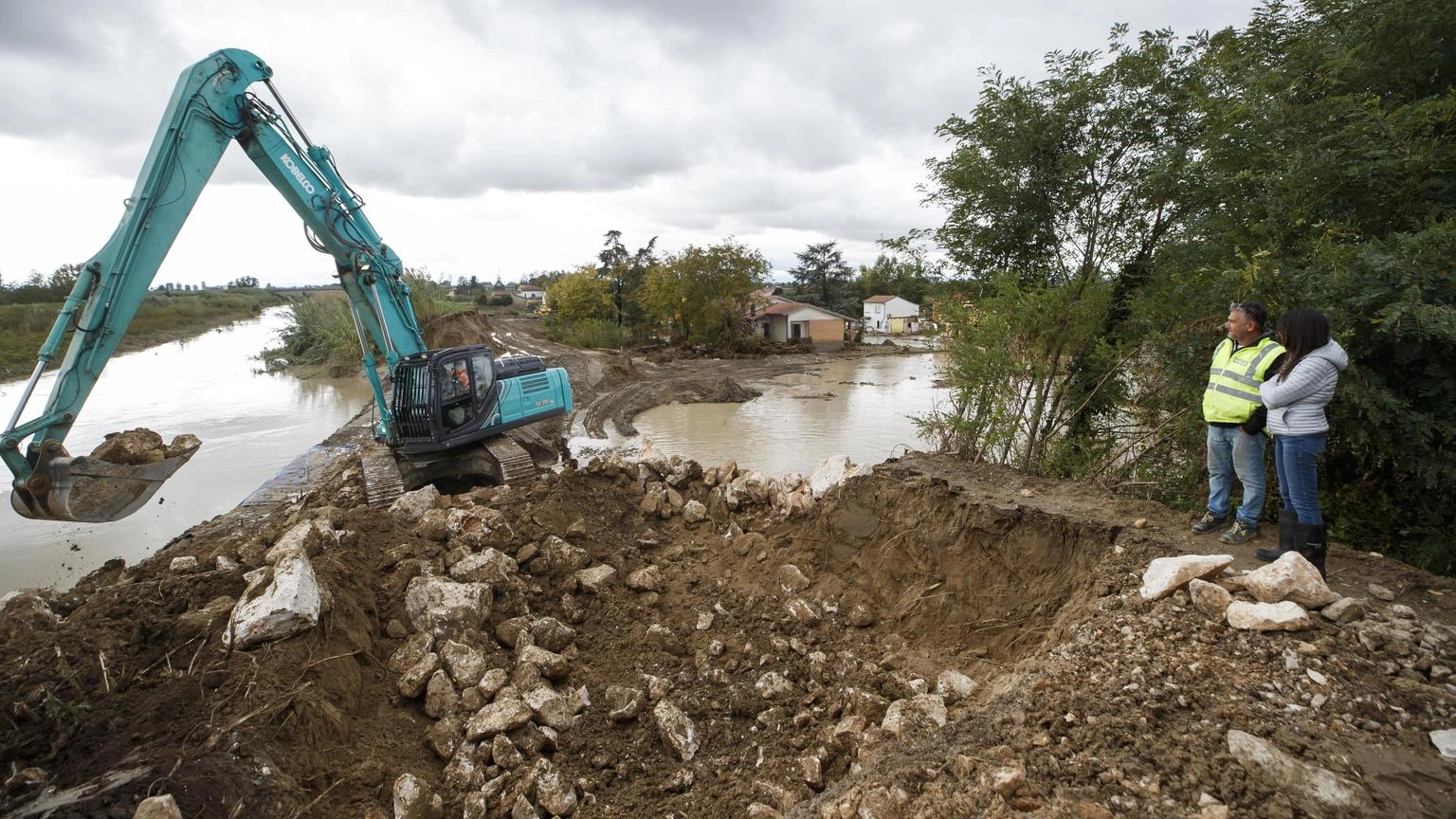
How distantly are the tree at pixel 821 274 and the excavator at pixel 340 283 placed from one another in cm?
4443

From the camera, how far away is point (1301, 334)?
133 inches

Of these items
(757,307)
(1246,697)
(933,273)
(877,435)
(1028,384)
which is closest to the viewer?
(1246,697)

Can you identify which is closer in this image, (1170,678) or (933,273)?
(1170,678)

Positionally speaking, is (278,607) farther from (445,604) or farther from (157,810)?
(157,810)

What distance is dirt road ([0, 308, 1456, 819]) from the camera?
236 cm

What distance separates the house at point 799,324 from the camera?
1545 inches

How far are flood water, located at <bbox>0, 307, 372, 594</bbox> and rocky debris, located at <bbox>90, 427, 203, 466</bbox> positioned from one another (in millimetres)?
3438

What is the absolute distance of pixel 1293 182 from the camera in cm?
421

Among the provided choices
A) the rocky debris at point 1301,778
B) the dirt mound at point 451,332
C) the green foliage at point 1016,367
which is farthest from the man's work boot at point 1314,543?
the dirt mound at point 451,332

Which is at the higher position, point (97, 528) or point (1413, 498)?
point (1413, 498)

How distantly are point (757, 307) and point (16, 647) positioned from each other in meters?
33.8

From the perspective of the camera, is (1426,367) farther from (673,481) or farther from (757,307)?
(757,307)

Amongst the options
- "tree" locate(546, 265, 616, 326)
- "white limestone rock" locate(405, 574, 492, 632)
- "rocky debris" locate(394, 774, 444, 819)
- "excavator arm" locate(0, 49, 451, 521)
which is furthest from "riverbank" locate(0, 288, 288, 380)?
"tree" locate(546, 265, 616, 326)

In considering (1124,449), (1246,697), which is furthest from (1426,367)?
(1246,697)
